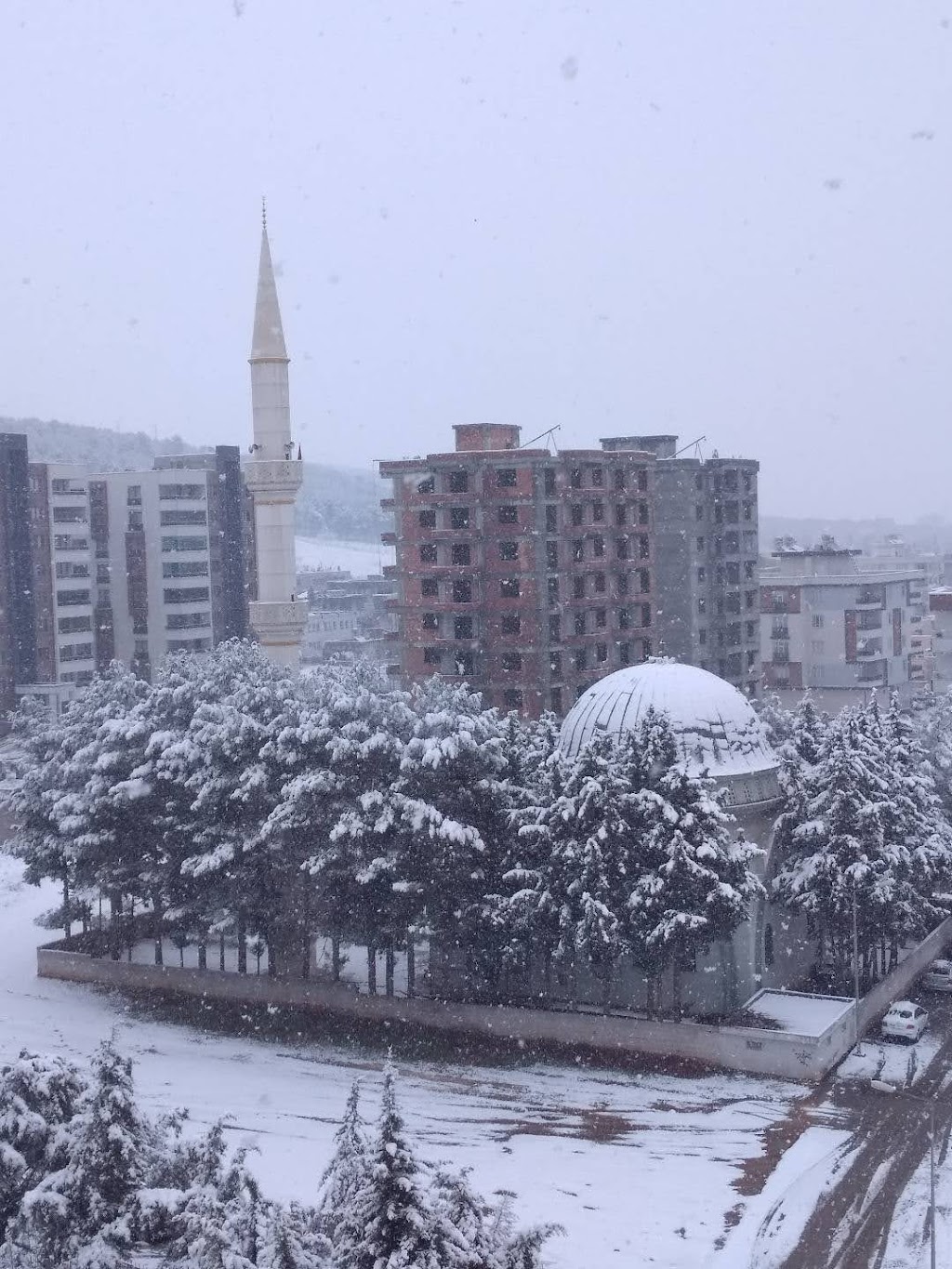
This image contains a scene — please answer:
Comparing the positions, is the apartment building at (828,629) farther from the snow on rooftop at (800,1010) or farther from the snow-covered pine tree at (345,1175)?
the snow-covered pine tree at (345,1175)

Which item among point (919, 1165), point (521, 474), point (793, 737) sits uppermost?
point (521, 474)

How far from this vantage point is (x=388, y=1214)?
12.2 meters

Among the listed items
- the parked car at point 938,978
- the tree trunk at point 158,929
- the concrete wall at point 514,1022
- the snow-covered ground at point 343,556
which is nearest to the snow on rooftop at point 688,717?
the concrete wall at point 514,1022

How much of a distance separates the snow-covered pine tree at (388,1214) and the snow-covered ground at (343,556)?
501 ft

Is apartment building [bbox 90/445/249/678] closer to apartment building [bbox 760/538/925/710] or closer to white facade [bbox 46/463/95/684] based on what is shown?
white facade [bbox 46/463/95/684]

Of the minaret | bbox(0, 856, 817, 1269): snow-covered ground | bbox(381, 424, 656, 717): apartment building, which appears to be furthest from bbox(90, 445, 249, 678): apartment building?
bbox(0, 856, 817, 1269): snow-covered ground

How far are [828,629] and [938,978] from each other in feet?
134

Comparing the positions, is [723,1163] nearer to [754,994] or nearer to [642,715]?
[754,994]

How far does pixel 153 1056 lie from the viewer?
85.3 feet

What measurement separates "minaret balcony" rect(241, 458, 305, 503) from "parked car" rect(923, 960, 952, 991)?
2181cm

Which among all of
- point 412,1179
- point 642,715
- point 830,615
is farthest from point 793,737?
point 830,615

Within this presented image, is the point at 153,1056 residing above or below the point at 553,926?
below

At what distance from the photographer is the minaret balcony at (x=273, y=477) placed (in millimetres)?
40469

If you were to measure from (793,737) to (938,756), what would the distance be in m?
6.60
